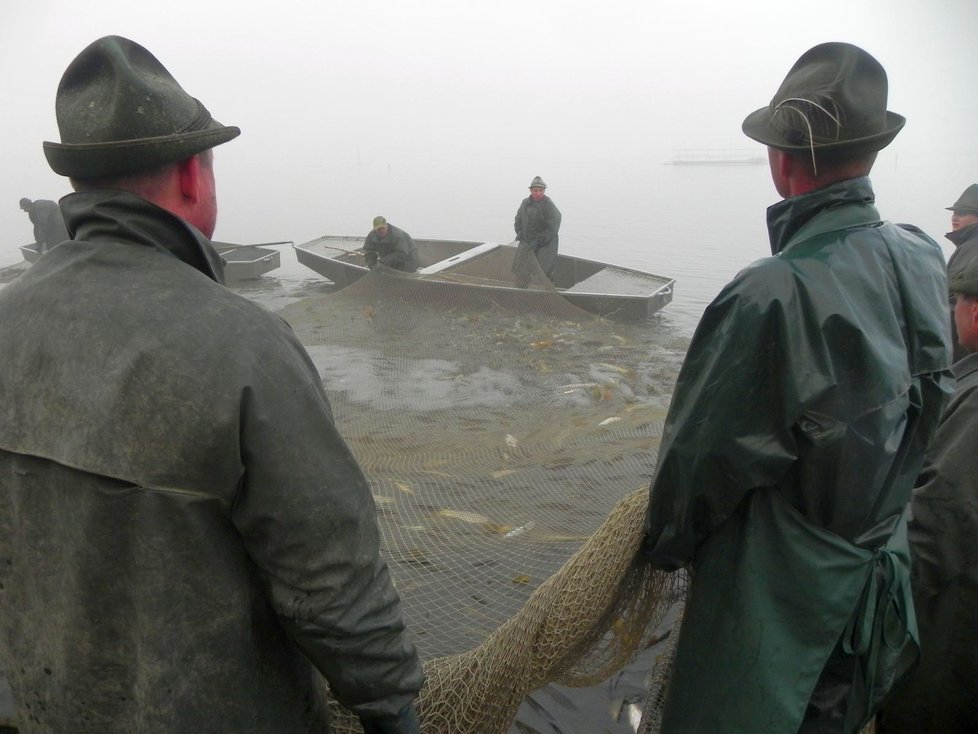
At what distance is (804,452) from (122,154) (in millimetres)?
1815

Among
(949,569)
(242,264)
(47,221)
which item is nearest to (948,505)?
(949,569)

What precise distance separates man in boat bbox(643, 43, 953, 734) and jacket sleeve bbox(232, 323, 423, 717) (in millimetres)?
943

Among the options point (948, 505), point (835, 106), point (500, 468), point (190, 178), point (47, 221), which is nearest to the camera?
point (190, 178)

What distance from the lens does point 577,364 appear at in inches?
352

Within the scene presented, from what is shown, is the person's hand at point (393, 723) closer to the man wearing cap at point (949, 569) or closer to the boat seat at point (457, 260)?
the man wearing cap at point (949, 569)

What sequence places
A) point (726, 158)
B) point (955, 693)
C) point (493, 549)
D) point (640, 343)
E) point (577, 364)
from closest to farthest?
point (955, 693)
point (493, 549)
point (577, 364)
point (640, 343)
point (726, 158)

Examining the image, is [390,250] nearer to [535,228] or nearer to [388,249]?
[388,249]

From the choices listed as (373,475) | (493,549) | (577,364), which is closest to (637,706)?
(493,549)

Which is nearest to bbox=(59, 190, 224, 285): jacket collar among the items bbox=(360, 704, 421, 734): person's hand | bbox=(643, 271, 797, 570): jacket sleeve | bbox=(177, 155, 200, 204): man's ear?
bbox=(177, 155, 200, 204): man's ear

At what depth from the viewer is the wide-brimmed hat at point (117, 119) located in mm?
1461

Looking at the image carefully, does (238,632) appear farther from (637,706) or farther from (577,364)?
(577,364)

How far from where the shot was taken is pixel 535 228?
43.1 feet

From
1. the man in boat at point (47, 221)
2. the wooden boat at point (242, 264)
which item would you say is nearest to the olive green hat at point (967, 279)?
the wooden boat at point (242, 264)

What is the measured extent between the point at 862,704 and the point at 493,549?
221 cm
